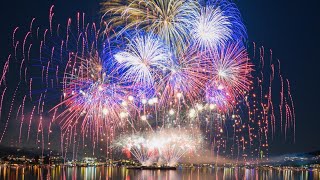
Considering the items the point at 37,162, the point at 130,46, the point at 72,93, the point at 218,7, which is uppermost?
the point at 218,7

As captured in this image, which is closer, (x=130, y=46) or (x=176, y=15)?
(x=176, y=15)

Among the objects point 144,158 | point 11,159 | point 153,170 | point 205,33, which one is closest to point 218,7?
point 205,33

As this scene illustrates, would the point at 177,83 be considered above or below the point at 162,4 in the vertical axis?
below

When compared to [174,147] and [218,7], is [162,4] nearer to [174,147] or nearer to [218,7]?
[218,7]

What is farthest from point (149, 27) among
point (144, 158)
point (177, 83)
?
point (144, 158)

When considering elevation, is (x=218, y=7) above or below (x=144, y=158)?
above

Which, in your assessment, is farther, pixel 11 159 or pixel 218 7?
pixel 11 159

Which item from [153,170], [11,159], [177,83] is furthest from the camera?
[11,159]

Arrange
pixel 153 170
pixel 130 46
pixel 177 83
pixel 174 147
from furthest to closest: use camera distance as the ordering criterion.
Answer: pixel 153 170
pixel 174 147
pixel 177 83
pixel 130 46

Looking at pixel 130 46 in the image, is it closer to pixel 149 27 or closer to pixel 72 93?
pixel 149 27
